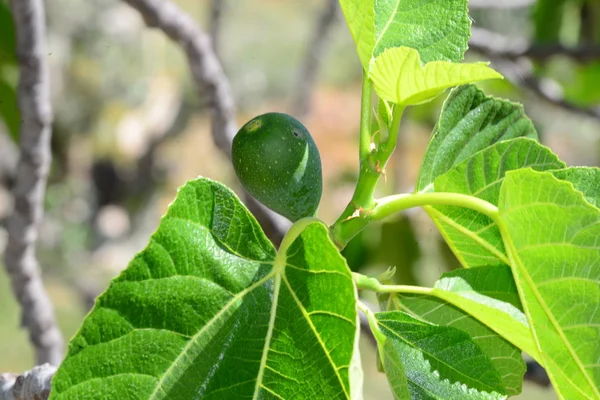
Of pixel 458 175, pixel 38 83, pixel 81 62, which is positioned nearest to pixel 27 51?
pixel 38 83

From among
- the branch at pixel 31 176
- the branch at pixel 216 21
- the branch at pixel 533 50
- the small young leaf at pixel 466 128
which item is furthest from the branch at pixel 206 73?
the branch at pixel 533 50

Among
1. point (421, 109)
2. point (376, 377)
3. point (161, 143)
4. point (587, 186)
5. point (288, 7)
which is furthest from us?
point (288, 7)

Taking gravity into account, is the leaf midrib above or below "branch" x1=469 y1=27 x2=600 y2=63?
below

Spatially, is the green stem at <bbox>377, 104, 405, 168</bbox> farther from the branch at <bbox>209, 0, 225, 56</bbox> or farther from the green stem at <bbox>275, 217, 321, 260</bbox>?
the branch at <bbox>209, 0, 225, 56</bbox>

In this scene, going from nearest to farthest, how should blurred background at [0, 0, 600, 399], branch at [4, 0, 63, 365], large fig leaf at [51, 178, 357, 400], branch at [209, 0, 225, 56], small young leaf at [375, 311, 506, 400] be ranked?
large fig leaf at [51, 178, 357, 400], small young leaf at [375, 311, 506, 400], branch at [4, 0, 63, 365], branch at [209, 0, 225, 56], blurred background at [0, 0, 600, 399]

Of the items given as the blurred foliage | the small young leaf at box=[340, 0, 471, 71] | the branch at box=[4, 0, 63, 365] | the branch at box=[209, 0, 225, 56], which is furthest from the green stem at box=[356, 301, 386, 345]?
the branch at box=[209, 0, 225, 56]

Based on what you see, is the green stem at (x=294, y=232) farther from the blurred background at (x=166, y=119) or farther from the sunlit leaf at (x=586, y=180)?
the blurred background at (x=166, y=119)

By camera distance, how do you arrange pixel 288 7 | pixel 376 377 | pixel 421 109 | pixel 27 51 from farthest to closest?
1. pixel 288 7
2. pixel 376 377
3. pixel 421 109
4. pixel 27 51

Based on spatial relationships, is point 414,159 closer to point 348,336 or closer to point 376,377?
point 376,377
